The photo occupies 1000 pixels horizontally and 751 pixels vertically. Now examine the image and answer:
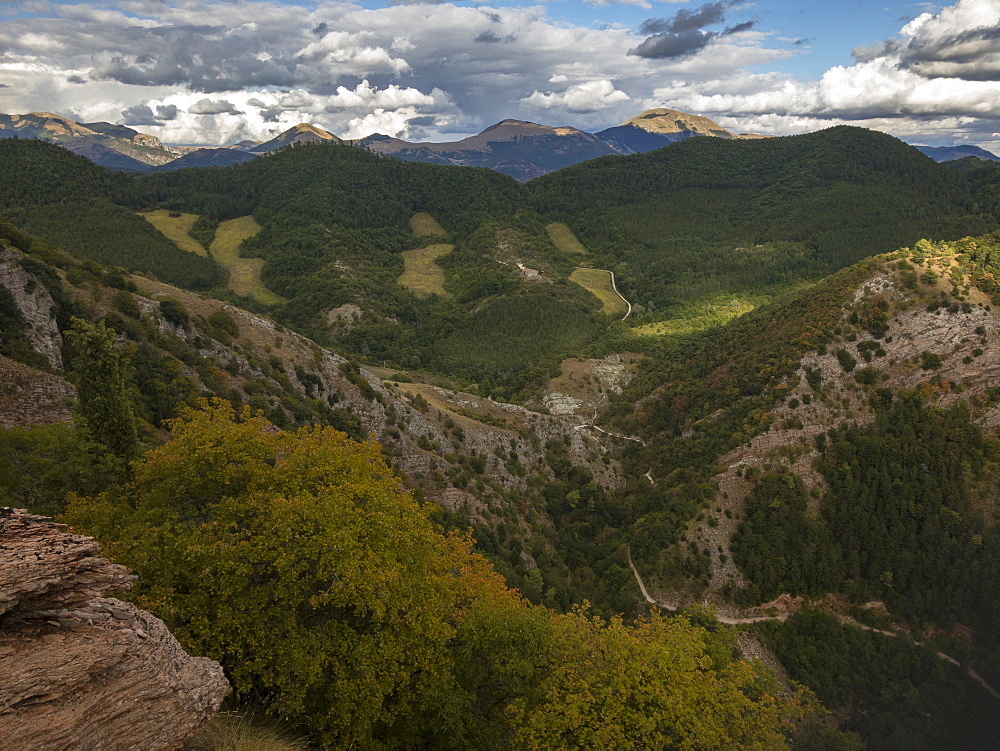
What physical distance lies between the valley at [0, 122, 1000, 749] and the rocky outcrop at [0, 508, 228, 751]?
3541 millimetres

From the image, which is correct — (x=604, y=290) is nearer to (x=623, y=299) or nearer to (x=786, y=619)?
(x=623, y=299)

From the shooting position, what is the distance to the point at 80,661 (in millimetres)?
11359

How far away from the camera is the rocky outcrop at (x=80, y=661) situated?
10445 millimetres

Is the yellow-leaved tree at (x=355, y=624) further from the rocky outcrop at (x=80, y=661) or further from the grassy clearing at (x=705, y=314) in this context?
the grassy clearing at (x=705, y=314)

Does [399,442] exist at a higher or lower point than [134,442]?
lower

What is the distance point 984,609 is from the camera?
202 feet

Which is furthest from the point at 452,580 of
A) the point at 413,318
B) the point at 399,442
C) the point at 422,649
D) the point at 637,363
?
the point at 413,318

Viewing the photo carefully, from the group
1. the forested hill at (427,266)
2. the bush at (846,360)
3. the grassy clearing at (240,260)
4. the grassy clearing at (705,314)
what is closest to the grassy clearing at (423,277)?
the forested hill at (427,266)

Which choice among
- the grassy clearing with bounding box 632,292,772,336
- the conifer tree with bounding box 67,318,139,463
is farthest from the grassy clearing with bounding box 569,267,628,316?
the conifer tree with bounding box 67,318,139,463

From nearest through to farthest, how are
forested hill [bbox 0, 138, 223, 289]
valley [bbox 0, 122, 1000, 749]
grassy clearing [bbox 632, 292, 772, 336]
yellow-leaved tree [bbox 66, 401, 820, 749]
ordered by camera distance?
yellow-leaved tree [bbox 66, 401, 820, 749]
valley [bbox 0, 122, 1000, 749]
forested hill [bbox 0, 138, 223, 289]
grassy clearing [bbox 632, 292, 772, 336]

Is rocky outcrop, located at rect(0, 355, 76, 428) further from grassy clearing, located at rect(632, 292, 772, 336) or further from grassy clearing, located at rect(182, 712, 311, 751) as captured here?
grassy clearing, located at rect(632, 292, 772, 336)

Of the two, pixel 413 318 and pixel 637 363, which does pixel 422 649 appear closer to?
pixel 637 363

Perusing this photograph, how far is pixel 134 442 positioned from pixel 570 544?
5744 cm

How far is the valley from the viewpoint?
1980 cm
